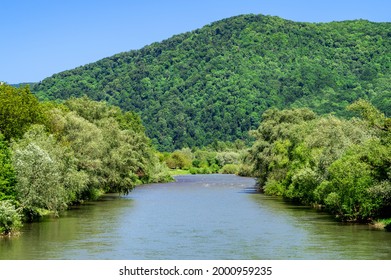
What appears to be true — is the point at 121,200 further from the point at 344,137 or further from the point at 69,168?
the point at 344,137

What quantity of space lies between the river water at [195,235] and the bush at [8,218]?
82cm

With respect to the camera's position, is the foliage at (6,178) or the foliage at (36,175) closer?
the foliage at (6,178)

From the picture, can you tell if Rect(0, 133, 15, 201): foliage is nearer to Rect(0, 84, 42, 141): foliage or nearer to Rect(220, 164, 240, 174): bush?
Rect(0, 84, 42, 141): foliage

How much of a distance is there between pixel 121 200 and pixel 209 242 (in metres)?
39.0

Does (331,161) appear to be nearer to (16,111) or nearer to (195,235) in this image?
(195,235)

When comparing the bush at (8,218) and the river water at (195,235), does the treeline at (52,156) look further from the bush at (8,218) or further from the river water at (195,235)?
the river water at (195,235)

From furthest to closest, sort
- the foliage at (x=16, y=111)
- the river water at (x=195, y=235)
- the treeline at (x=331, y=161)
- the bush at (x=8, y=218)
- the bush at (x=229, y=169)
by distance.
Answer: the bush at (x=229, y=169) < the foliage at (x=16, y=111) < the treeline at (x=331, y=161) < the bush at (x=8, y=218) < the river water at (x=195, y=235)

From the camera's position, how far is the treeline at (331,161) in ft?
165

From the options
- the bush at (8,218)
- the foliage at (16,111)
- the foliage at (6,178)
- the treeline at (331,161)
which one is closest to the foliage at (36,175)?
the foliage at (6,178)

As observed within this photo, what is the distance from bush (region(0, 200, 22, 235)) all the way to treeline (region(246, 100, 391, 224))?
23544 millimetres

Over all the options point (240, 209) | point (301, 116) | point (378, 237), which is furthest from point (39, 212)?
point (301, 116)

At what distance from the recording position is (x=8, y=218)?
45656 millimetres

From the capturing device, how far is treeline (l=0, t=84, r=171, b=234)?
52.9 meters

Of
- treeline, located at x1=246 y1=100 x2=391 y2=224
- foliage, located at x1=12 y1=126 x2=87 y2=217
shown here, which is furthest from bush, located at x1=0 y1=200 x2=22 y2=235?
treeline, located at x1=246 y1=100 x2=391 y2=224
